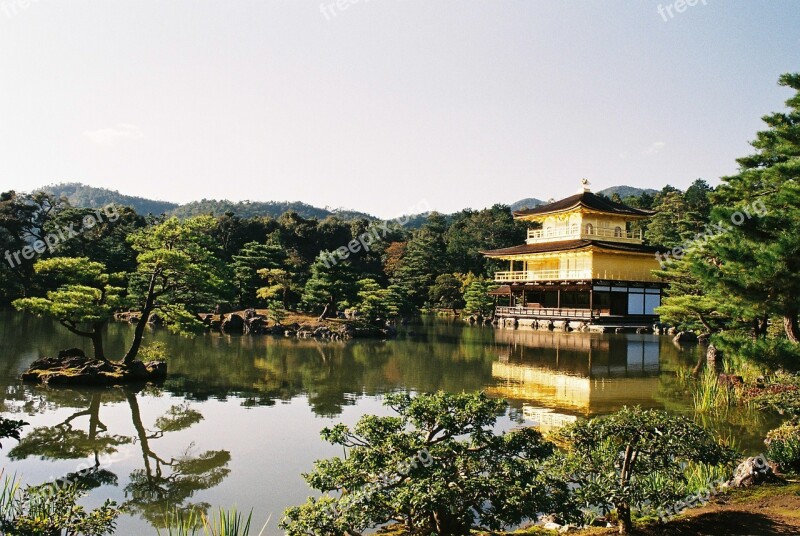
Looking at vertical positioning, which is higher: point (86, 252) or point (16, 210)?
point (16, 210)

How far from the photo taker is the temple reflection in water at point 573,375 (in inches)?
425

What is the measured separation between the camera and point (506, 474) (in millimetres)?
4035

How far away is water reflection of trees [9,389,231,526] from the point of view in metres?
6.21

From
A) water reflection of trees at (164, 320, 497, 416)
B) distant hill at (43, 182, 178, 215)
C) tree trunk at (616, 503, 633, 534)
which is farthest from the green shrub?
distant hill at (43, 182, 178, 215)

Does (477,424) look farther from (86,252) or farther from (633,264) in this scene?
(86,252)

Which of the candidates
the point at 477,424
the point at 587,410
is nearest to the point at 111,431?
the point at 477,424

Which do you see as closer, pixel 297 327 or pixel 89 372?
pixel 89 372

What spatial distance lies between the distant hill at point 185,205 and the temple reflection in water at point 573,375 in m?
95.8

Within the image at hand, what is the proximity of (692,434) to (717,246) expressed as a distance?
2.49 meters

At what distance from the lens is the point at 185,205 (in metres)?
115

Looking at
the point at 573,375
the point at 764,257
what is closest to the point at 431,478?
the point at 764,257

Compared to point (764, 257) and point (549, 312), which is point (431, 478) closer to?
point (764, 257)

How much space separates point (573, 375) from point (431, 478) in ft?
38.6

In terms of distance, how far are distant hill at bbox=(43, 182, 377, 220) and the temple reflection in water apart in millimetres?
95756
